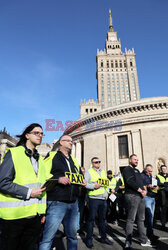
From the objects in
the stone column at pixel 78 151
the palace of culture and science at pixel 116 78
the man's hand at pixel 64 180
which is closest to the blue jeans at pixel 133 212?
the man's hand at pixel 64 180

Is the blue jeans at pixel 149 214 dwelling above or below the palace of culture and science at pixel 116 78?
below

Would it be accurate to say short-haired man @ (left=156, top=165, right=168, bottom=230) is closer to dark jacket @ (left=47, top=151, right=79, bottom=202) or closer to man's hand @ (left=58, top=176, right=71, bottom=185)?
dark jacket @ (left=47, top=151, right=79, bottom=202)

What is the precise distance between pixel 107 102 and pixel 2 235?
85274 millimetres

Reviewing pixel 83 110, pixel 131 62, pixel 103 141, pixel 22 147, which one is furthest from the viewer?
pixel 131 62

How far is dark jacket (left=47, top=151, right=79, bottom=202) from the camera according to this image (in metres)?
2.81

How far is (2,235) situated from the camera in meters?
1.89

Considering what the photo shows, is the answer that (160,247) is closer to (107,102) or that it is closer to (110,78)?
(107,102)

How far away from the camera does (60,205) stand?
278 centimetres

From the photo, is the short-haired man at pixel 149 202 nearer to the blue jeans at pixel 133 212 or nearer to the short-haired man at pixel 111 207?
the blue jeans at pixel 133 212

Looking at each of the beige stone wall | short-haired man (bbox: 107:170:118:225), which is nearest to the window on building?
the beige stone wall

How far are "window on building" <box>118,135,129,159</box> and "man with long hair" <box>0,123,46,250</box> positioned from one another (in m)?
19.3

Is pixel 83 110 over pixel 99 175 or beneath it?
over

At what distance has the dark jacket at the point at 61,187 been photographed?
2809mm

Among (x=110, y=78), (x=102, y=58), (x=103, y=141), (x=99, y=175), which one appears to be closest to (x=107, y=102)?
(x=110, y=78)
